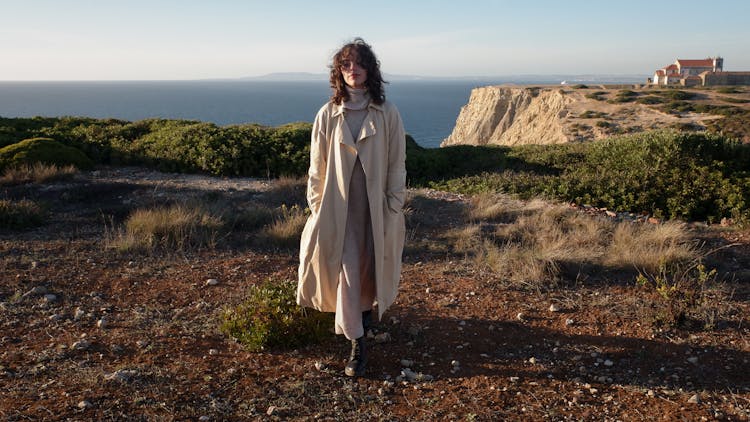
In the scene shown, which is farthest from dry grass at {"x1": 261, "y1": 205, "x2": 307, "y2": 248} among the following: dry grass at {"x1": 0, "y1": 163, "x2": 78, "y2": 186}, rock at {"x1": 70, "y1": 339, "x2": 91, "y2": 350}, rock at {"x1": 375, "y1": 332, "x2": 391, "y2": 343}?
dry grass at {"x1": 0, "y1": 163, "x2": 78, "y2": 186}

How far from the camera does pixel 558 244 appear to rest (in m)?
6.02

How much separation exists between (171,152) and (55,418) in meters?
10.6

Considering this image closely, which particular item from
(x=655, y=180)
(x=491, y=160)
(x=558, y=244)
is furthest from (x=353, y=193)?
(x=491, y=160)

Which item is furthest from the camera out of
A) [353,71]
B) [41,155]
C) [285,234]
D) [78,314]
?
[41,155]

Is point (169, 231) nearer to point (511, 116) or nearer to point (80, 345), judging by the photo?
point (80, 345)

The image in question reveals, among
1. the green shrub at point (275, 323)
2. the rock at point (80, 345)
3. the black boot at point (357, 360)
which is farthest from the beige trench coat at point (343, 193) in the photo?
the rock at point (80, 345)

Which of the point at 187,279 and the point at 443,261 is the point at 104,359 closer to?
the point at 187,279

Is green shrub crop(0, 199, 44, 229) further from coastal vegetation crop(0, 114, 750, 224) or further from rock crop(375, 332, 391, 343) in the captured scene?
rock crop(375, 332, 391, 343)

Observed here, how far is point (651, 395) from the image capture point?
3428 millimetres

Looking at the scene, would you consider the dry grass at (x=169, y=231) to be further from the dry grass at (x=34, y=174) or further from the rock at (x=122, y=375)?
the dry grass at (x=34, y=174)

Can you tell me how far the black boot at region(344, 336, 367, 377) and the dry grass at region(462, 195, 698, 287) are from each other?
2.17m

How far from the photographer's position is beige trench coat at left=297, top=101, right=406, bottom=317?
138 inches

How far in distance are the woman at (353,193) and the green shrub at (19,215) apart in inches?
218

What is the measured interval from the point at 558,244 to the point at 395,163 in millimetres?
3056
